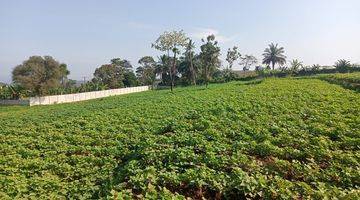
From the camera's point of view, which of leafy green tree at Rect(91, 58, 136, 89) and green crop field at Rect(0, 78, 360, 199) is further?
leafy green tree at Rect(91, 58, 136, 89)

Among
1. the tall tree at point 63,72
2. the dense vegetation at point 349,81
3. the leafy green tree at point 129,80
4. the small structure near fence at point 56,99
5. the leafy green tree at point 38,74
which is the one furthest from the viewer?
the leafy green tree at point 129,80

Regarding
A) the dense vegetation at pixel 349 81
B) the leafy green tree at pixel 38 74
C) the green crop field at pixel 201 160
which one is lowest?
the green crop field at pixel 201 160

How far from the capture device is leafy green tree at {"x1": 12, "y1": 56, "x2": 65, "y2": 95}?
4744cm

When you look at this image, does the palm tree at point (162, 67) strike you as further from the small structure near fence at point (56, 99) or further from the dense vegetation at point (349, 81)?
the dense vegetation at point (349, 81)

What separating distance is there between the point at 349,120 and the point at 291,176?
20.7 ft

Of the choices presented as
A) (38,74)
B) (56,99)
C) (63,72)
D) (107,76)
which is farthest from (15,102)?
(107,76)

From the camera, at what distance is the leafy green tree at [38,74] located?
4744cm

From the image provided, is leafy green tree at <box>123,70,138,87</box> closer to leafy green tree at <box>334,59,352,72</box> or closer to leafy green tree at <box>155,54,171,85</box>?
leafy green tree at <box>155,54,171,85</box>

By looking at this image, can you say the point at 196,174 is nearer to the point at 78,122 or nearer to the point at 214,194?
the point at 214,194

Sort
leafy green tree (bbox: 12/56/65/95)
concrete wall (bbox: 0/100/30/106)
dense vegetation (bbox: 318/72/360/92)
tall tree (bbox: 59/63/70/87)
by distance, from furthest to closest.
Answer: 1. tall tree (bbox: 59/63/70/87)
2. leafy green tree (bbox: 12/56/65/95)
3. concrete wall (bbox: 0/100/30/106)
4. dense vegetation (bbox: 318/72/360/92)

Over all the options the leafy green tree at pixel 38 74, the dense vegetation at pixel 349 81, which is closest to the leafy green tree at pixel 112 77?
the leafy green tree at pixel 38 74

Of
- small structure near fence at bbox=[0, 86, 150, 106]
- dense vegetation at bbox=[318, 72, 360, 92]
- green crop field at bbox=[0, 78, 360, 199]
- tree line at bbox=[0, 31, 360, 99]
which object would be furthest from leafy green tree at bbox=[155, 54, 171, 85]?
green crop field at bbox=[0, 78, 360, 199]

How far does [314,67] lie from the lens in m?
68.5

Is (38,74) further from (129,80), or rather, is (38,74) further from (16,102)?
(129,80)
